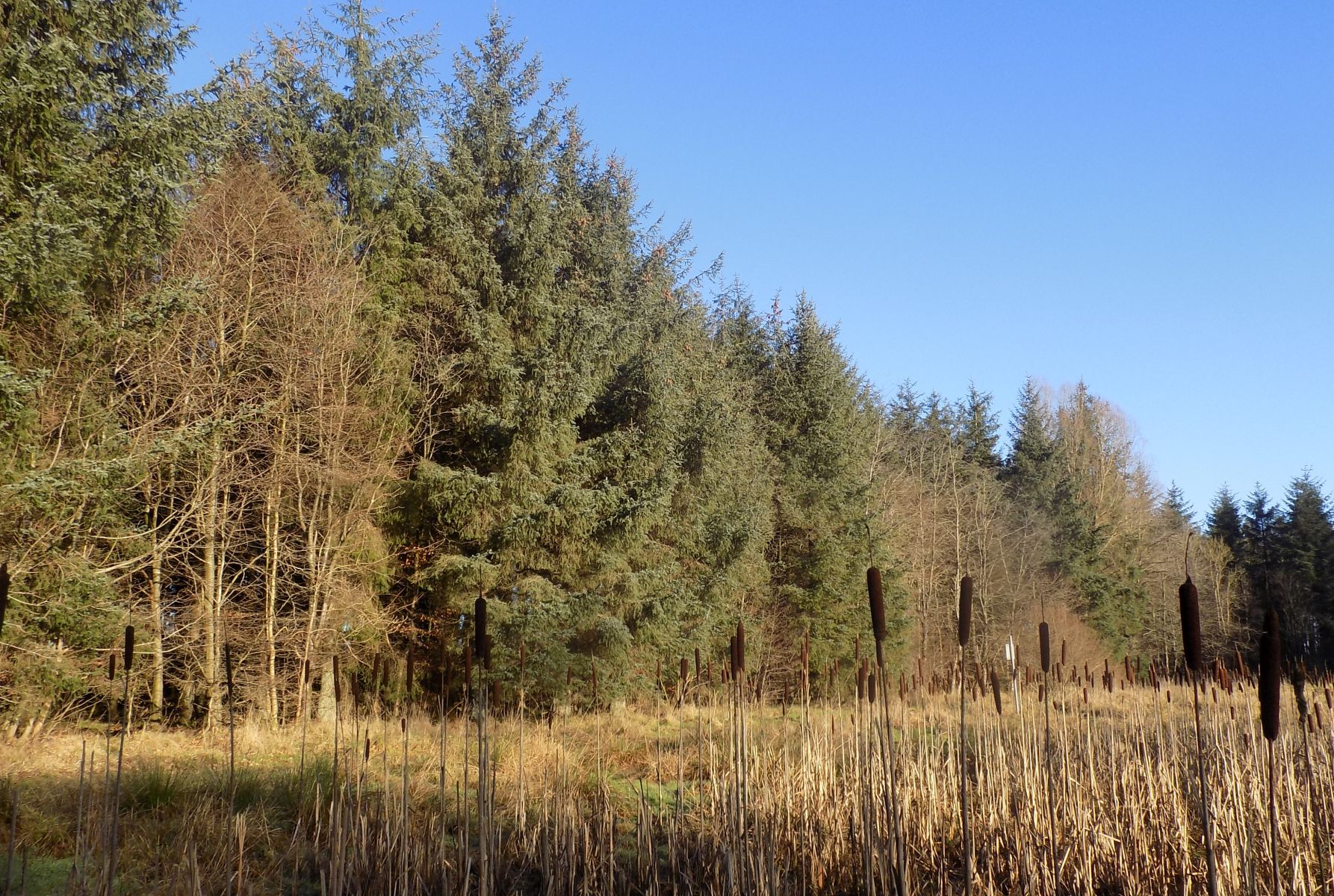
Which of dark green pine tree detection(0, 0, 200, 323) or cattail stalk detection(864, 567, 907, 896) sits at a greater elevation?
dark green pine tree detection(0, 0, 200, 323)

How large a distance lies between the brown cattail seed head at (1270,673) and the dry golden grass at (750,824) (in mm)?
Result: 1283

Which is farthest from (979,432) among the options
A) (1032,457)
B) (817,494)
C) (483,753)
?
(483,753)

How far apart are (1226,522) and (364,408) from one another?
38.6 metres

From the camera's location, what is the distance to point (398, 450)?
1513cm

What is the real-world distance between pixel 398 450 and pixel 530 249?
4540mm

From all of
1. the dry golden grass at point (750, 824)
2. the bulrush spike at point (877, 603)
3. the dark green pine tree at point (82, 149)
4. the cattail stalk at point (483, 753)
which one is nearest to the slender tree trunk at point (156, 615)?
the dark green pine tree at point (82, 149)

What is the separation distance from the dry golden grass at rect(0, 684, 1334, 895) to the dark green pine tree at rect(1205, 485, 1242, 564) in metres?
36.2

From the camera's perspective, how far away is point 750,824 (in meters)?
4.56

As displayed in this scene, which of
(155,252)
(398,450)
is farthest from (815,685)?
(155,252)

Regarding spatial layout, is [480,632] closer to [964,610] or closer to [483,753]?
[483,753]

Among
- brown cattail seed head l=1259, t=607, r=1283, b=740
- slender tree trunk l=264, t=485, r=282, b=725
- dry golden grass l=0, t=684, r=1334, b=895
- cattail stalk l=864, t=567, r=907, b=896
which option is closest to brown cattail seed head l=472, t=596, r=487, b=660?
dry golden grass l=0, t=684, r=1334, b=895

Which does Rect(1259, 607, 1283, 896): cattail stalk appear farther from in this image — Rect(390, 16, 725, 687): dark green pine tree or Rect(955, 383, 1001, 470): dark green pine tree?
Rect(955, 383, 1001, 470): dark green pine tree

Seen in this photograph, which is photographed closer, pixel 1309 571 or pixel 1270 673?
pixel 1270 673

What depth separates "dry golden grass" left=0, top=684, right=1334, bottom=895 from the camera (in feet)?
13.3
